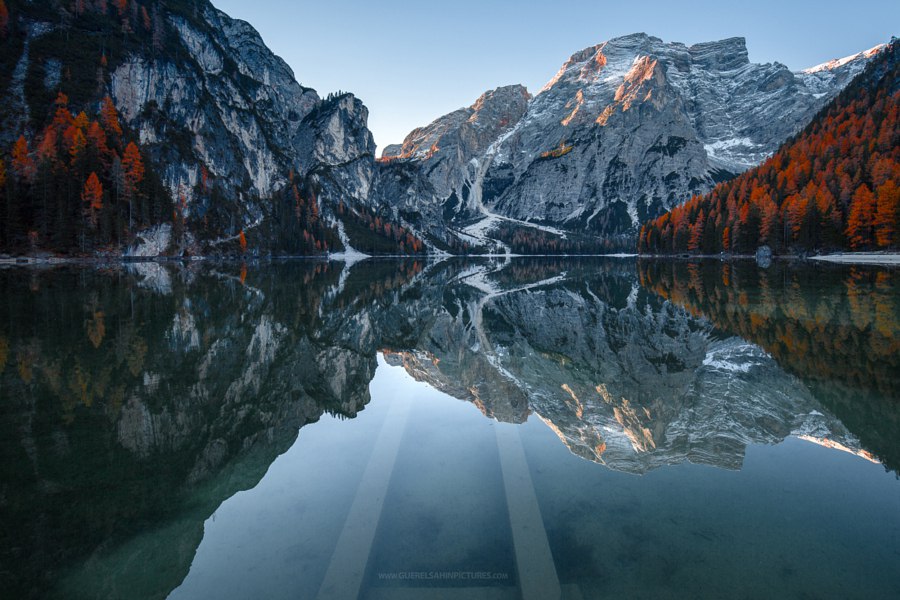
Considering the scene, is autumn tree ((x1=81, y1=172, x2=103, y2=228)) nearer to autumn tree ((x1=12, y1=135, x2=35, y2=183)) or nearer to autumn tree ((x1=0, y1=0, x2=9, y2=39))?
autumn tree ((x1=12, y1=135, x2=35, y2=183))

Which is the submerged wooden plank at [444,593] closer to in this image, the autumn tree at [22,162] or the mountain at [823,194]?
the mountain at [823,194]

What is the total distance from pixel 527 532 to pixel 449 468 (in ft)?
8.10

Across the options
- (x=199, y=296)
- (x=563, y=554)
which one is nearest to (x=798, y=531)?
(x=563, y=554)

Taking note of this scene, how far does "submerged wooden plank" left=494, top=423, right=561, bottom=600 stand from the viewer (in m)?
4.77

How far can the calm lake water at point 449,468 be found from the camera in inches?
202

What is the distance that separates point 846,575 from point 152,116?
166541 mm

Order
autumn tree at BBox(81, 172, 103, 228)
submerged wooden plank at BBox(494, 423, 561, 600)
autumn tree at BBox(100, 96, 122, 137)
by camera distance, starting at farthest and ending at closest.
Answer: autumn tree at BBox(100, 96, 122, 137)
autumn tree at BBox(81, 172, 103, 228)
submerged wooden plank at BBox(494, 423, 561, 600)

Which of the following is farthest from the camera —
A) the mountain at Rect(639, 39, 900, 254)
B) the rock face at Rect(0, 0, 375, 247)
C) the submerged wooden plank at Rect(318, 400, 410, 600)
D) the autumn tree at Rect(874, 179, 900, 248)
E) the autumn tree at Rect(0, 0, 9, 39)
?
the rock face at Rect(0, 0, 375, 247)

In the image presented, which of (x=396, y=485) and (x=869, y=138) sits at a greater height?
(x=869, y=138)

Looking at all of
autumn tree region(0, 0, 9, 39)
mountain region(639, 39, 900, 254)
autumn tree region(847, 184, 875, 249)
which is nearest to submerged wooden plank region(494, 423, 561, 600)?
mountain region(639, 39, 900, 254)

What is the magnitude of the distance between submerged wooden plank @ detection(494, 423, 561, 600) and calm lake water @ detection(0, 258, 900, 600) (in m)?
0.03

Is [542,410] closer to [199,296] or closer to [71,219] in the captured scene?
[199,296]

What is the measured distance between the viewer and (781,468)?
780 cm

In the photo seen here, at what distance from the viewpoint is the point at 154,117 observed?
131 meters
